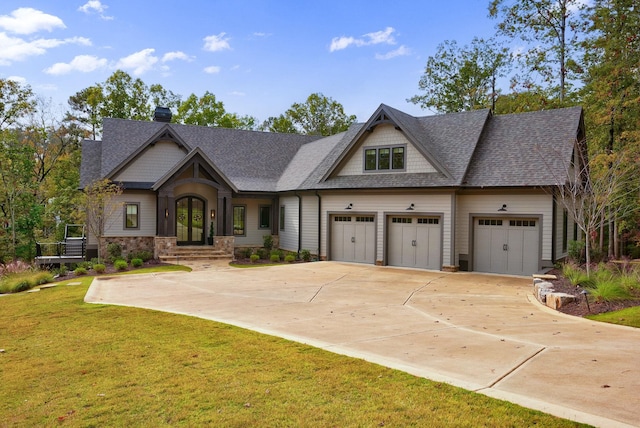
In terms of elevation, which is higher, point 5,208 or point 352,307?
point 5,208

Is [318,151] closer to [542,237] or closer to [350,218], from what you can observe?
[350,218]

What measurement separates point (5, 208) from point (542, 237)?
25665mm

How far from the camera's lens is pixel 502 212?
Result: 1675 cm

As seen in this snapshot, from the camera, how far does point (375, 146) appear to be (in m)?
20.1

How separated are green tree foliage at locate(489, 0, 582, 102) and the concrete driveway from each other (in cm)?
1885

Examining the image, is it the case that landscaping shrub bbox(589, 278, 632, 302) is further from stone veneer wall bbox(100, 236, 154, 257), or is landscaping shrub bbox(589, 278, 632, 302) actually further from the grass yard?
stone veneer wall bbox(100, 236, 154, 257)

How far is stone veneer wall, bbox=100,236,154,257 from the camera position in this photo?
69.9 ft

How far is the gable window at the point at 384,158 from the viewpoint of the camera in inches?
764

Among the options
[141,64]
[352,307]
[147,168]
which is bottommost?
[352,307]

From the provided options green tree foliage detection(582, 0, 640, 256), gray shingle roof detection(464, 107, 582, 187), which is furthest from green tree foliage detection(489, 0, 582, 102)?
gray shingle roof detection(464, 107, 582, 187)

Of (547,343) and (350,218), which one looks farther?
(350,218)

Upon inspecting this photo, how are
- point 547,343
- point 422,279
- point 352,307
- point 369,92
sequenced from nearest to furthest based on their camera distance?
point 547,343 → point 352,307 → point 422,279 → point 369,92

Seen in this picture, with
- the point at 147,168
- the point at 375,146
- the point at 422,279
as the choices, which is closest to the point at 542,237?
the point at 422,279

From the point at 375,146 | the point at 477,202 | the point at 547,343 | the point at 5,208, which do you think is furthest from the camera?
the point at 5,208
